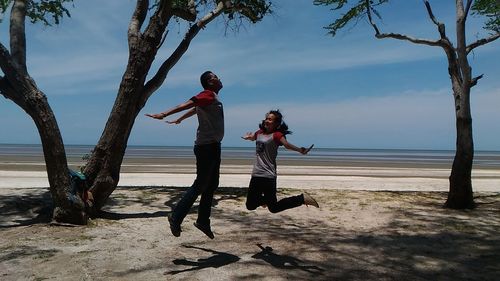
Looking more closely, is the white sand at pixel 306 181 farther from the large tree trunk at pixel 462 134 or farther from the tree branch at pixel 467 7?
the tree branch at pixel 467 7

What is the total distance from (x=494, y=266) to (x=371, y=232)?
7.34 feet

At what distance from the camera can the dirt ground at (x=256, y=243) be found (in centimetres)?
515

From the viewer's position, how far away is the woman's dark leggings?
6.21 m

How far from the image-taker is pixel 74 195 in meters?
7.47

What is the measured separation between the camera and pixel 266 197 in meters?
6.29

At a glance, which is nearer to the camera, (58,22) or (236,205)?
(236,205)

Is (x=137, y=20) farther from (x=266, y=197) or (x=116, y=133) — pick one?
(x=266, y=197)

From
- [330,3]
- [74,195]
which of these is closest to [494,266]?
[74,195]

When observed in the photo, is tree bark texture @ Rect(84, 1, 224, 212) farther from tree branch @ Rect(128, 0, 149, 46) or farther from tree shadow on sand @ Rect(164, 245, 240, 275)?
tree shadow on sand @ Rect(164, 245, 240, 275)

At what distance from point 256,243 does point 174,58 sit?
4.29 metres

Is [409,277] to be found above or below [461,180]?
below

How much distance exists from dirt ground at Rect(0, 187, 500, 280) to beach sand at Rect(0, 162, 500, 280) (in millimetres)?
14

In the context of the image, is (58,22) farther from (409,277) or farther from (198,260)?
(409,277)

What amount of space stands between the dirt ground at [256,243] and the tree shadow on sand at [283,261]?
12 millimetres
